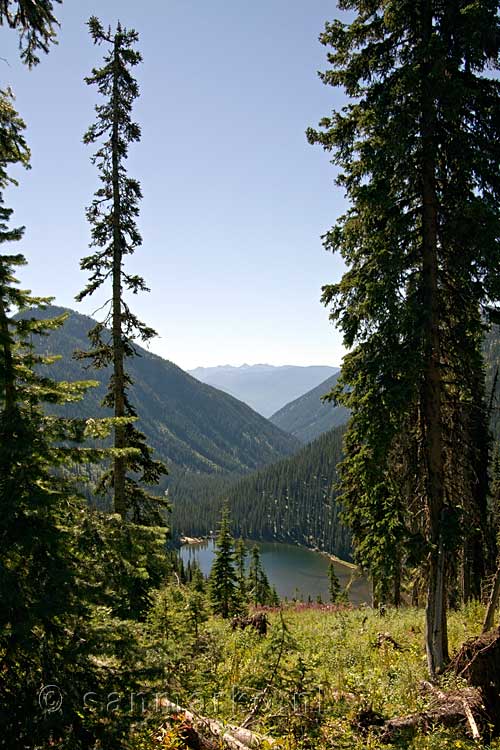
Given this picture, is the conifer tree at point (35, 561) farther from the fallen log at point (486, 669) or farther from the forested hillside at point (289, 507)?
the forested hillside at point (289, 507)

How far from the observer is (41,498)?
4598mm

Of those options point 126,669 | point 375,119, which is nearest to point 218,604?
point 126,669

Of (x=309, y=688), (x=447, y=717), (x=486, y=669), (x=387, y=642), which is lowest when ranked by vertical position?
(x=387, y=642)

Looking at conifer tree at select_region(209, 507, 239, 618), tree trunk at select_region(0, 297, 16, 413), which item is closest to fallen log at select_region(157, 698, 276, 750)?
tree trunk at select_region(0, 297, 16, 413)

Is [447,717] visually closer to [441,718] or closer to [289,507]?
[441,718]

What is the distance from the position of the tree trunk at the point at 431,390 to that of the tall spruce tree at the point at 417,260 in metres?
0.02

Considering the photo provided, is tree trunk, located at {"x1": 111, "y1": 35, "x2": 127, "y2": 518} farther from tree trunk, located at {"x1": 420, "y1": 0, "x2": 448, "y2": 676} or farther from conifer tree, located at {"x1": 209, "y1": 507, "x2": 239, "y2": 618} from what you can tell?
conifer tree, located at {"x1": 209, "y1": 507, "x2": 239, "y2": 618}

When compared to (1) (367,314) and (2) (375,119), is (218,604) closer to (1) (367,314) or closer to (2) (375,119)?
(1) (367,314)

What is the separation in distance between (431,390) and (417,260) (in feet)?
8.30

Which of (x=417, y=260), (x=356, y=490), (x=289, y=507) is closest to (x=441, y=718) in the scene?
(x=356, y=490)

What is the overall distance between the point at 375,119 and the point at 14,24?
5760 millimetres

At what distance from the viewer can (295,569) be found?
119 metres

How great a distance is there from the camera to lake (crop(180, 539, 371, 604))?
87.7 metres

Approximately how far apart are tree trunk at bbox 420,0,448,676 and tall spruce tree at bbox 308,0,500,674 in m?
0.02
